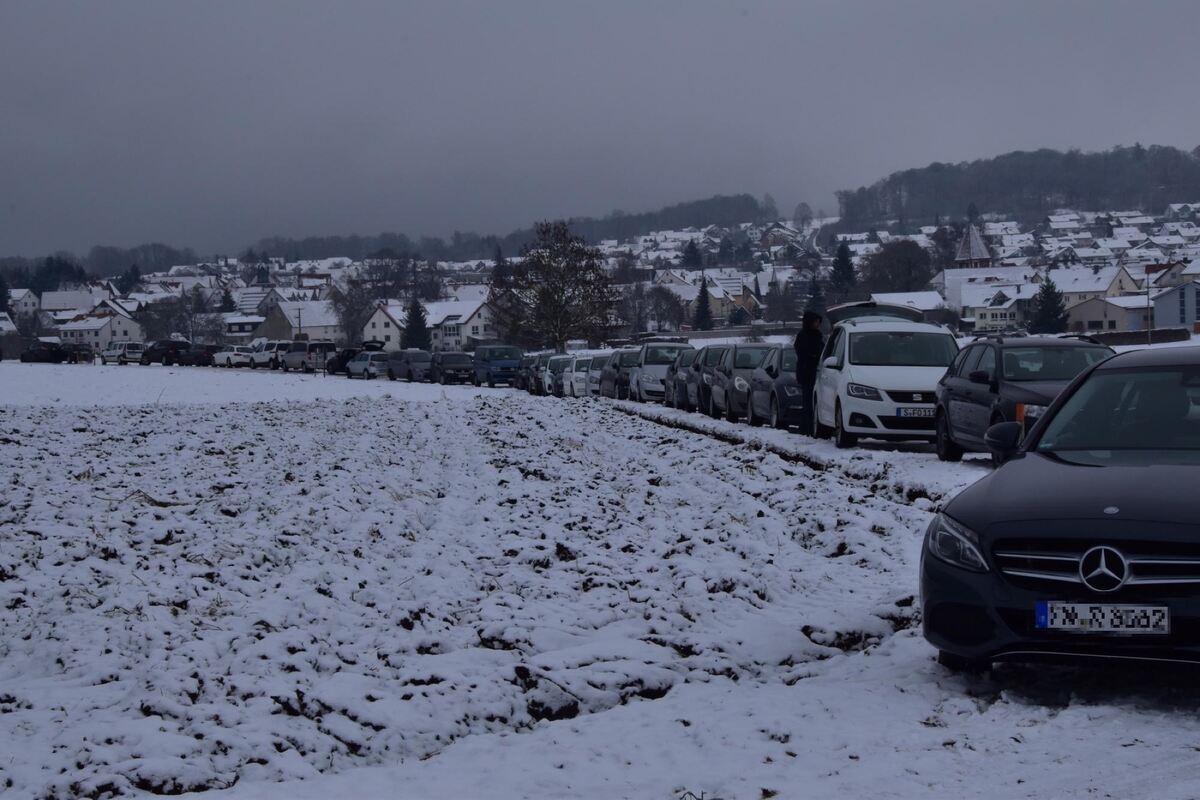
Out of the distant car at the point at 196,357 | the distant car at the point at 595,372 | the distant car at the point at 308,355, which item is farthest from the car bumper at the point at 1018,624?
the distant car at the point at 196,357

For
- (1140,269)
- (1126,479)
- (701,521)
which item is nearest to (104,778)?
(1126,479)

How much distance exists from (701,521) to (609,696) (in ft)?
14.5

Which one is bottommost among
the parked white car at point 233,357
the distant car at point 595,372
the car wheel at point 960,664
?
the parked white car at point 233,357

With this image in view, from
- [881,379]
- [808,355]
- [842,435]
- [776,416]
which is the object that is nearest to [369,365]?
[776,416]

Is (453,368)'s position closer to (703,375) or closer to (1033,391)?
(703,375)

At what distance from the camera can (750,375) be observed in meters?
23.9

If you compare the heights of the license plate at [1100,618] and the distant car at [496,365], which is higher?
the license plate at [1100,618]

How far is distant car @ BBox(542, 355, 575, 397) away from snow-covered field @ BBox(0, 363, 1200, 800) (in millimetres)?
32213

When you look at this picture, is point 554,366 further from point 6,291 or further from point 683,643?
point 6,291

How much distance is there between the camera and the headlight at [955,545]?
5.39 meters

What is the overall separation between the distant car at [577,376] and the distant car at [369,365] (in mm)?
21080

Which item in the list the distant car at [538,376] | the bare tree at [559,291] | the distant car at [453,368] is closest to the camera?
the distant car at [538,376]

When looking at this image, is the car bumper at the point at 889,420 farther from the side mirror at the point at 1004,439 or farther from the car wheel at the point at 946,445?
the side mirror at the point at 1004,439

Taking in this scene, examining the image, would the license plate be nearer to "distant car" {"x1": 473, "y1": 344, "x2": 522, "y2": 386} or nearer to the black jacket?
the black jacket
